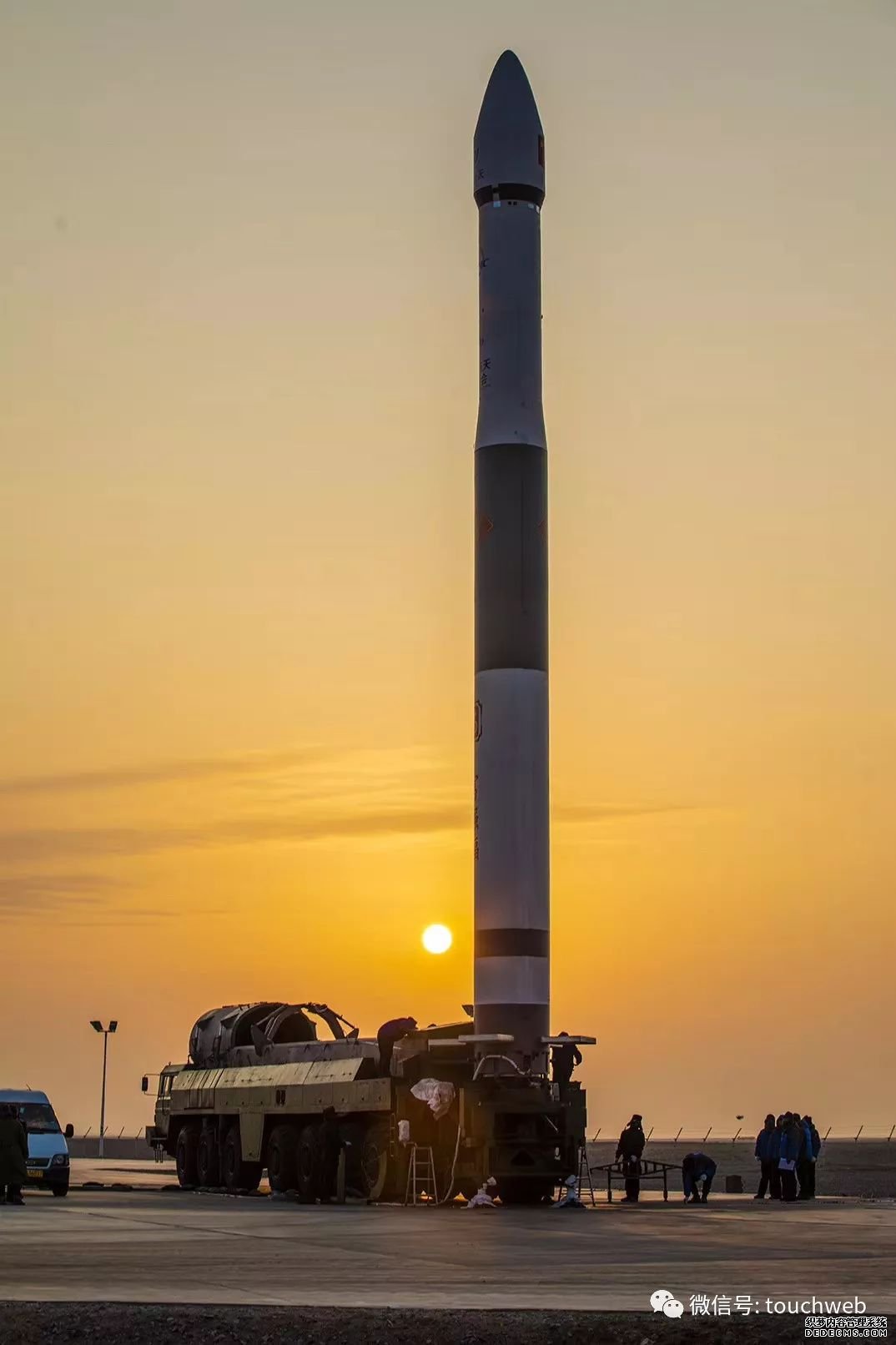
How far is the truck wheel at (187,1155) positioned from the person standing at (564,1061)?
9.95 metres

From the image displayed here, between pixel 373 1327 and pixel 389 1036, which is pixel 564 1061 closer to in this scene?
pixel 389 1036

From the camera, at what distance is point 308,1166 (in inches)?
1215

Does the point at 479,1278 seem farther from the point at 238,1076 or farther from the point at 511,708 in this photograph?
the point at 238,1076

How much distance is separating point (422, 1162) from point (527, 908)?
13.7ft

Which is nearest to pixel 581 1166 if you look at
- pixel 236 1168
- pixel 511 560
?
pixel 236 1168

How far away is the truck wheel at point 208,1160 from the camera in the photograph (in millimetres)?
35656

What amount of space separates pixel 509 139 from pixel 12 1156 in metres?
18.6

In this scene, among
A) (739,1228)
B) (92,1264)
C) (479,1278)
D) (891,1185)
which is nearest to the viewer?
(479,1278)

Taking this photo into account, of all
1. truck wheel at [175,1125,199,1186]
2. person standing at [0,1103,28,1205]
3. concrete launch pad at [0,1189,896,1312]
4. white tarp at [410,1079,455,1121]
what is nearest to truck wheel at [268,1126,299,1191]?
white tarp at [410,1079,455,1121]

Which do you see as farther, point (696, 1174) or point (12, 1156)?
point (696, 1174)

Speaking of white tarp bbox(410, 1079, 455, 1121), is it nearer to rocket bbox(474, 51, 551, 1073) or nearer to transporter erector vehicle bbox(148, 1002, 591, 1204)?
transporter erector vehicle bbox(148, 1002, 591, 1204)

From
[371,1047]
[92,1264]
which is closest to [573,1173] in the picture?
[371,1047]

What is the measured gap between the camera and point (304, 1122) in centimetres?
3216

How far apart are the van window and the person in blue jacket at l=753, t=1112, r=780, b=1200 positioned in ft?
37.5
